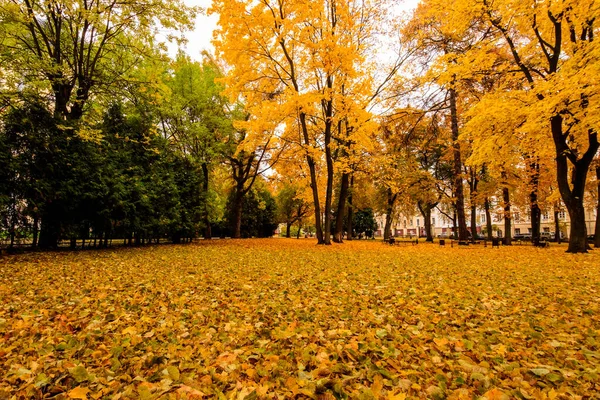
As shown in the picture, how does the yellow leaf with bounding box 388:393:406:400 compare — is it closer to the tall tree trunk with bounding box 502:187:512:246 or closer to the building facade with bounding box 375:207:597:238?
the tall tree trunk with bounding box 502:187:512:246

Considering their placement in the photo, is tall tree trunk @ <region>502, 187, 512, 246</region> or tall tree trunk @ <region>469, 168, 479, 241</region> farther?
tall tree trunk @ <region>469, 168, 479, 241</region>

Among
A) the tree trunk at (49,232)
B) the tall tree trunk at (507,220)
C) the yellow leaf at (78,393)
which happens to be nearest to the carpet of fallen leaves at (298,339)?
the yellow leaf at (78,393)

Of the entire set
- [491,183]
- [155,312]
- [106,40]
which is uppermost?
[106,40]

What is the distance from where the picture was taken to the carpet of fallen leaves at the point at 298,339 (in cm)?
226

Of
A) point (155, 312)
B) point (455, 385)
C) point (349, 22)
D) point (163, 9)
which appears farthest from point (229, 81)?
point (455, 385)

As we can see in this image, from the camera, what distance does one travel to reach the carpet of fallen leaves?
226 cm

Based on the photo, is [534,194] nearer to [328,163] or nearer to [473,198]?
[473,198]

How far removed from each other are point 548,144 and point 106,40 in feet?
70.2

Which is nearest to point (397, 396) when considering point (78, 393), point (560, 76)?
point (78, 393)

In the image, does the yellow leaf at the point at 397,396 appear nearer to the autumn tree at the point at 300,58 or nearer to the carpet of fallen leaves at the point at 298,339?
the carpet of fallen leaves at the point at 298,339

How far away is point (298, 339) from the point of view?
320 cm

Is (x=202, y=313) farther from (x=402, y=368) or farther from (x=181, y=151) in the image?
(x=181, y=151)

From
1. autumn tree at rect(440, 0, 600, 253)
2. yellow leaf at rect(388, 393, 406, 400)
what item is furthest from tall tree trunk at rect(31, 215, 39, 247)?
autumn tree at rect(440, 0, 600, 253)

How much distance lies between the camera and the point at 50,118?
36.8 feet
